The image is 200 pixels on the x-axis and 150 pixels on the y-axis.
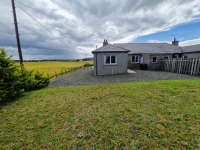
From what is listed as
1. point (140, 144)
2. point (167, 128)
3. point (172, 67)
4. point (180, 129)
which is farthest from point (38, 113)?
point (172, 67)

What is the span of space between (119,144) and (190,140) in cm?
168

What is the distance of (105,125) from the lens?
9.53 ft

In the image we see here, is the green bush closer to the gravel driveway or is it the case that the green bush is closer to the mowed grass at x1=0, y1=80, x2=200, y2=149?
the mowed grass at x1=0, y1=80, x2=200, y2=149

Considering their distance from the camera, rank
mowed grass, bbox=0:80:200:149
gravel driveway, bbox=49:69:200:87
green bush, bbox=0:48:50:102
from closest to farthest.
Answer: mowed grass, bbox=0:80:200:149 < green bush, bbox=0:48:50:102 < gravel driveway, bbox=49:69:200:87

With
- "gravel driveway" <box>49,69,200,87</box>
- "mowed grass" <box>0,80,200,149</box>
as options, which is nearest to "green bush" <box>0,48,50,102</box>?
"mowed grass" <box>0,80,200,149</box>

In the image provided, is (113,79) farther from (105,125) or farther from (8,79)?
(8,79)

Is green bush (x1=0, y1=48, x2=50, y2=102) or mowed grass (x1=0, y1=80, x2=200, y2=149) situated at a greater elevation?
green bush (x1=0, y1=48, x2=50, y2=102)

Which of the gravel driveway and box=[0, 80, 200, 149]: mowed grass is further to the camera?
the gravel driveway

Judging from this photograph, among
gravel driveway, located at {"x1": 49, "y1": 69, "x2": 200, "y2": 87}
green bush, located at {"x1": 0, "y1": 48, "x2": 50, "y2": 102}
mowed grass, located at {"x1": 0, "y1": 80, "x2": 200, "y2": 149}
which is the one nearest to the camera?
mowed grass, located at {"x1": 0, "y1": 80, "x2": 200, "y2": 149}

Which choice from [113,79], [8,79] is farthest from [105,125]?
[113,79]

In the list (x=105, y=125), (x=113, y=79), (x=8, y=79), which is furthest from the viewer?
(x=113, y=79)

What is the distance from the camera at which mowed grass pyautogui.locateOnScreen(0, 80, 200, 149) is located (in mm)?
2309

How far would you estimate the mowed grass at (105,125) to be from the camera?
2.31 m

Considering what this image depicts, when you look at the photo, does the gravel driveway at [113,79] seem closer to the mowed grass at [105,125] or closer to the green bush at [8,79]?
the green bush at [8,79]
